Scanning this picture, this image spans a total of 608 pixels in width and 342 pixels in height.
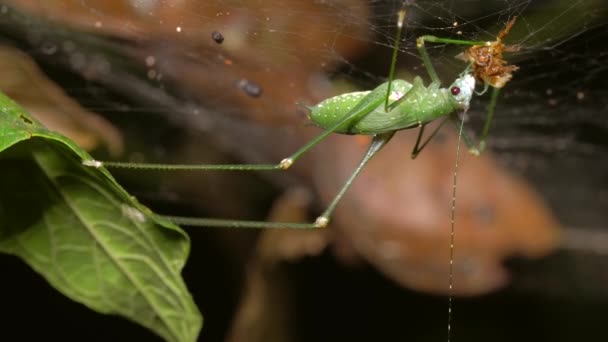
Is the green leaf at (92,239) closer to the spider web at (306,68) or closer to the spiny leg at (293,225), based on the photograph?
the spiny leg at (293,225)

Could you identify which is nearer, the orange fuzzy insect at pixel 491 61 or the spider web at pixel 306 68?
the orange fuzzy insect at pixel 491 61

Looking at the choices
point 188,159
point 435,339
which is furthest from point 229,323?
point 435,339

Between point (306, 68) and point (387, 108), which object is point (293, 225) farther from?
point (306, 68)

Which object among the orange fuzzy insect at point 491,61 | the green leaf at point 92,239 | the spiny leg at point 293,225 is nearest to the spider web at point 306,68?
the orange fuzzy insect at point 491,61

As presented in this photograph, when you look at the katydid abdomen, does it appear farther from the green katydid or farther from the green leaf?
the green leaf

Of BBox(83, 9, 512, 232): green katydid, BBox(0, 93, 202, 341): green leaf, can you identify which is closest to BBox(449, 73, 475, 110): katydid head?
→ BBox(83, 9, 512, 232): green katydid

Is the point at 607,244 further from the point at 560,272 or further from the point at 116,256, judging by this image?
the point at 116,256
